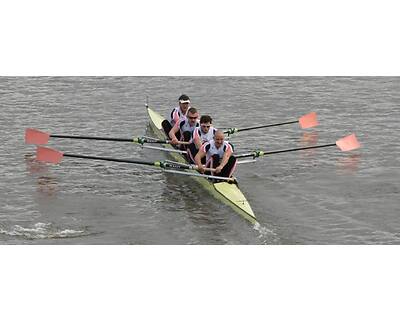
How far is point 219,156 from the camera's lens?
21.0 meters

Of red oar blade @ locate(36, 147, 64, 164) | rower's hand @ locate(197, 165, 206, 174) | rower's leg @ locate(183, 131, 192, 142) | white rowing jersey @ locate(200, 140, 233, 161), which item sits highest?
rower's leg @ locate(183, 131, 192, 142)

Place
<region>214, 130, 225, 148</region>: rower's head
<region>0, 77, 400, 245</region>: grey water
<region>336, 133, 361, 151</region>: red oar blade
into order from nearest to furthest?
1. <region>0, 77, 400, 245</region>: grey water
2. <region>214, 130, 225, 148</region>: rower's head
3. <region>336, 133, 361, 151</region>: red oar blade

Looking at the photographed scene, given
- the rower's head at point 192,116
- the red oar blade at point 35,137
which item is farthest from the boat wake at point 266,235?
the red oar blade at point 35,137

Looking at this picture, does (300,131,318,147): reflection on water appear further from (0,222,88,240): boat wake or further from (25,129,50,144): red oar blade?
(0,222,88,240): boat wake

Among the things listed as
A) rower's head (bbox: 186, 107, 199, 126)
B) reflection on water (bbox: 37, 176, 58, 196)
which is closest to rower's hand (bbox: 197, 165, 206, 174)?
rower's head (bbox: 186, 107, 199, 126)

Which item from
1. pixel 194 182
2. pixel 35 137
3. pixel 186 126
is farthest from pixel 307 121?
pixel 35 137

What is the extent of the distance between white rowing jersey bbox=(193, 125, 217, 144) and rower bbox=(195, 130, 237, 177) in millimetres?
1014

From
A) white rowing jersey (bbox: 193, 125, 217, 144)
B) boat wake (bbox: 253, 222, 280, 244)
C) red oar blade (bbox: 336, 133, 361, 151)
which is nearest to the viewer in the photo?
boat wake (bbox: 253, 222, 280, 244)

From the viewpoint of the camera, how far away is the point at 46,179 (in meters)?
22.8

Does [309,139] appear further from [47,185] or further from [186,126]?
[47,185]

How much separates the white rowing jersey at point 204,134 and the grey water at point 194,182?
1333 millimetres

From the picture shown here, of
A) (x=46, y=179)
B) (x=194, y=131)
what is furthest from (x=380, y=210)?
(x=46, y=179)

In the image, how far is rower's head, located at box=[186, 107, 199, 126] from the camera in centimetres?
2298

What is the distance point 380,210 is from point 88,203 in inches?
303
